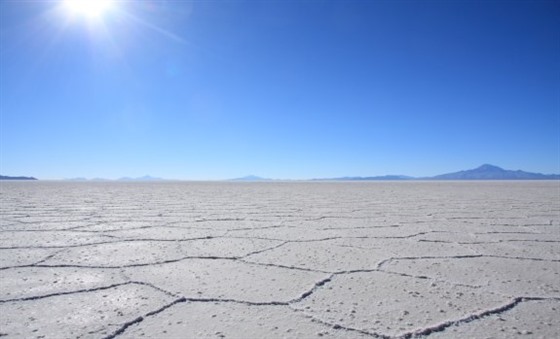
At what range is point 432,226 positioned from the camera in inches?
113

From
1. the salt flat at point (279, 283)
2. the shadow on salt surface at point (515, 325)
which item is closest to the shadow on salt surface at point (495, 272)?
the salt flat at point (279, 283)

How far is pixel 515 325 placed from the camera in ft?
3.25

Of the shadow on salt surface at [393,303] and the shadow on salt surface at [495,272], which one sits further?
the shadow on salt surface at [495,272]

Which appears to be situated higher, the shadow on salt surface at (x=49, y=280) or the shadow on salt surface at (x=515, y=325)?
the shadow on salt surface at (x=49, y=280)

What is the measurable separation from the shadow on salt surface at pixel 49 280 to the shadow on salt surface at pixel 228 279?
0.11 m

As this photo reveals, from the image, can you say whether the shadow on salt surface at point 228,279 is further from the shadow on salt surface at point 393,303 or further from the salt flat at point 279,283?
the shadow on salt surface at point 393,303

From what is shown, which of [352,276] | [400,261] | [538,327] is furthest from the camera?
[400,261]

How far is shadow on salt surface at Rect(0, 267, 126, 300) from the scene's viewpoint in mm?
1255

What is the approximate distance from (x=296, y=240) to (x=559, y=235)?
1.79 metres

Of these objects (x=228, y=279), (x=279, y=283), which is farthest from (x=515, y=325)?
(x=228, y=279)

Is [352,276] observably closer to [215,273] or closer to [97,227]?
[215,273]

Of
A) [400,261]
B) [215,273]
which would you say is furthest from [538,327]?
[215,273]

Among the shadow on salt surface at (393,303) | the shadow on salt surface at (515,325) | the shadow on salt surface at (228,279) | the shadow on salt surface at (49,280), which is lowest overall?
the shadow on salt surface at (515,325)

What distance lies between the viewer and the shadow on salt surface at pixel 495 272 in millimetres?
1307
